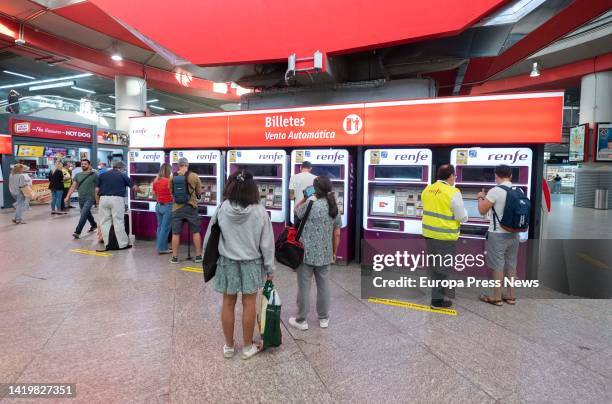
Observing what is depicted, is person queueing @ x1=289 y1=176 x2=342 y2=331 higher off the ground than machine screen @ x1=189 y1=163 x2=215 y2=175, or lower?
lower

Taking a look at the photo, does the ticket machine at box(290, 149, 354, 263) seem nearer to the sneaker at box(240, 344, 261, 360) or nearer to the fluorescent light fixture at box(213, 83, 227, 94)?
the sneaker at box(240, 344, 261, 360)

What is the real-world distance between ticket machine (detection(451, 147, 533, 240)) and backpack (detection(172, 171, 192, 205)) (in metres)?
4.01

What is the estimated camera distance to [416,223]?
5.12 m

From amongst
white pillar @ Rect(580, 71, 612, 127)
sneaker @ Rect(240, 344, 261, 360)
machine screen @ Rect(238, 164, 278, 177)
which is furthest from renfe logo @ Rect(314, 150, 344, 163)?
white pillar @ Rect(580, 71, 612, 127)

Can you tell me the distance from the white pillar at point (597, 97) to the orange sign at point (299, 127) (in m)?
13.1

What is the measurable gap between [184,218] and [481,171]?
4592 millimetres

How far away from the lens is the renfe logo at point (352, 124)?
555cm

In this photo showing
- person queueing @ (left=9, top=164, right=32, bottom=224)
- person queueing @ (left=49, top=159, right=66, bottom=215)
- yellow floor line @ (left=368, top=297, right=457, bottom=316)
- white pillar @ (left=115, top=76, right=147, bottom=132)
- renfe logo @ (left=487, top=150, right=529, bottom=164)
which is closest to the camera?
yellow floor line @ (left=368, top=297, right=457, bottom=316)

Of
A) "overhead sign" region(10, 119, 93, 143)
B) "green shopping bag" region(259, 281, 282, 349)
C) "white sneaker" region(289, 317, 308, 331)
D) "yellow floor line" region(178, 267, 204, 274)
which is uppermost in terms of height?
"overhead sign" region(10, 119, 93, 143)

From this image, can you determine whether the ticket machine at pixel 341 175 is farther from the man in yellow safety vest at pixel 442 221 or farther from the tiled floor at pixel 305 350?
the man in yellow safety vest at pixel 442 221

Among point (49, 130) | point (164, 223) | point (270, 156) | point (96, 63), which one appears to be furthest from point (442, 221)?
point (49, 130)

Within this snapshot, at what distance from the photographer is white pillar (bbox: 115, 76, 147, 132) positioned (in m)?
13.7

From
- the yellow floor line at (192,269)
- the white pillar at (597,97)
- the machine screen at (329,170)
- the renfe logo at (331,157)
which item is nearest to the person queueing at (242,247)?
the yellow floor line at (192,269)

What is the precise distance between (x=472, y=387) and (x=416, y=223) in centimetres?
292
